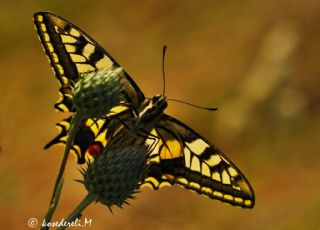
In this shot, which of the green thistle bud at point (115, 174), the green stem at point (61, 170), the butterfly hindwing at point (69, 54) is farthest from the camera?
the butterfly hindwing at point (69, 54)

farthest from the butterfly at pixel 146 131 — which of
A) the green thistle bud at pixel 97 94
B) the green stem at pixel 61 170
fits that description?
the green stem at pixel 61 170

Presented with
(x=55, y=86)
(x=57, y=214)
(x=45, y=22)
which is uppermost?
(x=45, y=22)

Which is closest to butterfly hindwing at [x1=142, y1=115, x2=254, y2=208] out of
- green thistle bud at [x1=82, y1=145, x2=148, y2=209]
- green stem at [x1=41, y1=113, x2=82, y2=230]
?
green thistle bud at [x1=82, y1=145, x2=148, y2=209]

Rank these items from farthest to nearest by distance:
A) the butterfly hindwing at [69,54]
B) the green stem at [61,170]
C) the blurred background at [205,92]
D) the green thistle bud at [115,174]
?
the blurred background at [205,92], the butterfly hindwing at [69,54], the green thistle bud at [115,174], the green stem at [61,170]

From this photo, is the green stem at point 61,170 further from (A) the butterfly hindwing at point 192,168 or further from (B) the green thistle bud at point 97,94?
(A) the butterfly hindwing at point 192,168

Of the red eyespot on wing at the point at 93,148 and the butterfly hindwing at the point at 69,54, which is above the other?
the butterfly hindwing at the point at 69,54

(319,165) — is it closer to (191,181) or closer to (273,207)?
(273,207)

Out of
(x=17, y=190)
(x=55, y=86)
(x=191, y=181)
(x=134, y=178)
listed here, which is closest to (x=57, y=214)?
(x=17, y=190)
